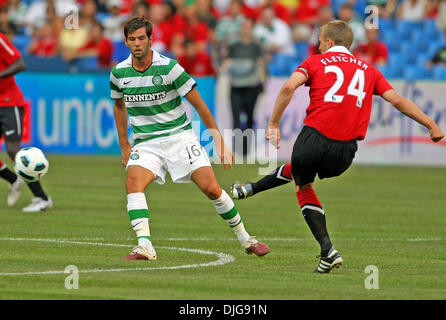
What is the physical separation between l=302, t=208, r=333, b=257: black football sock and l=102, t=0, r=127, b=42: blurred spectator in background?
19.1 m

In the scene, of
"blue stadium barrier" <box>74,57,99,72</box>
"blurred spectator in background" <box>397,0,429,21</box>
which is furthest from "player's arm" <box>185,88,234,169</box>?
"blurred spectator in background" <box>397,0,429,21</box>

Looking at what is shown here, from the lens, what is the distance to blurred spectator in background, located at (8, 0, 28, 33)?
30203 millimetres

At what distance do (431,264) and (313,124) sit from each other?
1.90m

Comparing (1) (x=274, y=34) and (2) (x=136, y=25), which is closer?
(2) (x=136, y=25)

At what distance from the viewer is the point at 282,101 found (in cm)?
929

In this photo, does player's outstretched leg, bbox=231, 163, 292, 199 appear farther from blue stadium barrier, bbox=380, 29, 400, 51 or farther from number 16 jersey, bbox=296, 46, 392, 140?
blue stadium barrier, bbox=380, 29, 400, 51

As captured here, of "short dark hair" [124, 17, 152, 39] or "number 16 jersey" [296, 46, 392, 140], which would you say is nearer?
"number 16 jersey" [296, 46, 392, 140]

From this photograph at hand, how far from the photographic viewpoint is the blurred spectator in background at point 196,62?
25.4m

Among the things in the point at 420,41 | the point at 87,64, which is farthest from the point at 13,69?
the point at 420,41

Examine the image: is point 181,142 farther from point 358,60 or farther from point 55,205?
point 55,205

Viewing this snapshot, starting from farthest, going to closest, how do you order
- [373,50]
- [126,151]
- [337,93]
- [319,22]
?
[319,22]
[373,50]
[126,151]
[337,93]

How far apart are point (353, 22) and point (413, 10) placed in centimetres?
322

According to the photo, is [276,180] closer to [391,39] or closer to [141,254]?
[141,254]

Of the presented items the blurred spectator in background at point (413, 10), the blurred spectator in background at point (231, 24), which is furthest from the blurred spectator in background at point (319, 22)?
the blurred spectator in background at point (413, 10)
